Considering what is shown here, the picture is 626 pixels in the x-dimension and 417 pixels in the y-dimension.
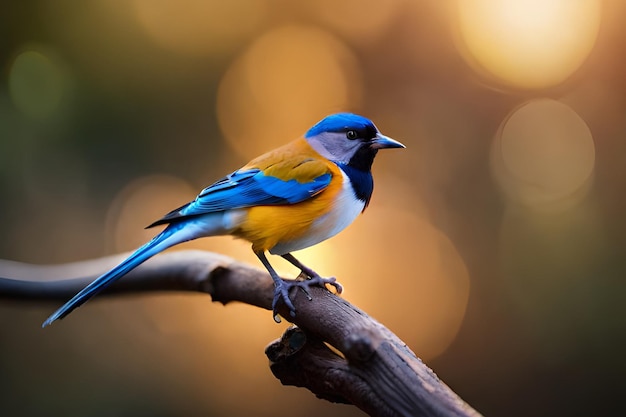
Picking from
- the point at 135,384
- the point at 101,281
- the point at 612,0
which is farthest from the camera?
the point at 135,384

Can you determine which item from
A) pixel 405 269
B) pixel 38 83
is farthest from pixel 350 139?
pixel 38 83

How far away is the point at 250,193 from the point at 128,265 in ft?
0.94

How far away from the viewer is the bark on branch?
89 cm

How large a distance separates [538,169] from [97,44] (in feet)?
4.92

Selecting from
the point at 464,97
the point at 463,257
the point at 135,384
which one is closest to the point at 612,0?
the point at 464,97

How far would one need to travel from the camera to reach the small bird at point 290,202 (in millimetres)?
1255

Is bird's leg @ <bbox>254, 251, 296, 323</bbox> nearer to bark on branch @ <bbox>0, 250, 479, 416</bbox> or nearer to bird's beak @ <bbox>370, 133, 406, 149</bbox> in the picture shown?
bark on branch @ <bbox>0, 250, 479, 416</bbox>

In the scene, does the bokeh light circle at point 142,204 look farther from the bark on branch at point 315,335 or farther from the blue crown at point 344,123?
the blue crown at point 344,123

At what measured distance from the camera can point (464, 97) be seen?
212 cm

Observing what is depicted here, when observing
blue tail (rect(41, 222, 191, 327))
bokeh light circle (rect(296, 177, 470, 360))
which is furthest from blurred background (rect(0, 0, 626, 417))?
blue tail (rect(41, 222, 191, 327))

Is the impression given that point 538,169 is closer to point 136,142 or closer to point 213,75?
point 213,75

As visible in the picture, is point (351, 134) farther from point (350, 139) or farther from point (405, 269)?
point (405, 269)

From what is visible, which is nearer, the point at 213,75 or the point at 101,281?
the point at 101,281

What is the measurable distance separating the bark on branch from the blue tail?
0.76ft
